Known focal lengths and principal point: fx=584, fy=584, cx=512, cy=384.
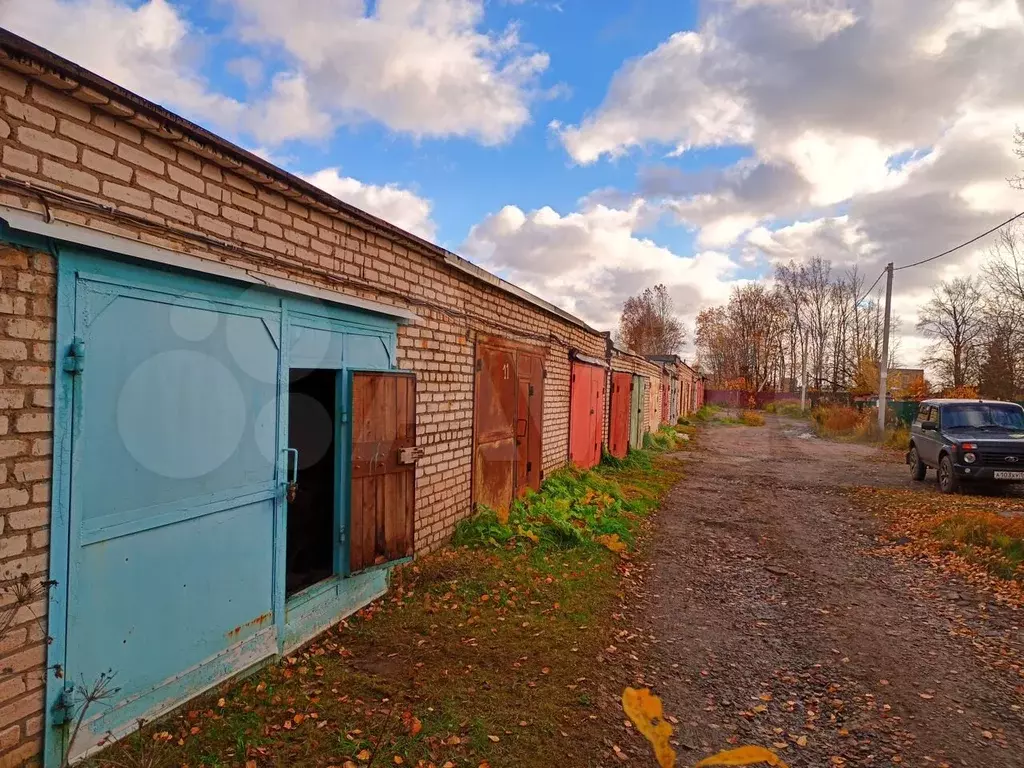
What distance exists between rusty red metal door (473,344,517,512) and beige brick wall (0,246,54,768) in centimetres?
459

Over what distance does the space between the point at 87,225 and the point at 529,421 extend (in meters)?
6.31

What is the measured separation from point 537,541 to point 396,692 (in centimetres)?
319

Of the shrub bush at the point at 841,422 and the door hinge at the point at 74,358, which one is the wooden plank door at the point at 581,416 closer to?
the door hinge at the point at 74,358

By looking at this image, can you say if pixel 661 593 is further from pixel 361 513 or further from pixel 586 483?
pixel 586 483

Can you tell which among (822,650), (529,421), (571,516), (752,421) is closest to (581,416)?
(529,421)

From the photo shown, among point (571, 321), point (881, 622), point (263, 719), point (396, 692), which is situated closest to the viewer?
point (263, 719)

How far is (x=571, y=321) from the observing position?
10727 mm

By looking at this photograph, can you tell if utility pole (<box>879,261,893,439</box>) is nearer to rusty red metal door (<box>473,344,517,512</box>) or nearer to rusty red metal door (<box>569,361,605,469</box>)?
rusty red metal door (<box>569,361,605,469</box>)

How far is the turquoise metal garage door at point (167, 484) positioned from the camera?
2588 millimetres

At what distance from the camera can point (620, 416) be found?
1484cm

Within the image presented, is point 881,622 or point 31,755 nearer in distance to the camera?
point 31,755

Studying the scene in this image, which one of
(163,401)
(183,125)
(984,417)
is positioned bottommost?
(984,417)

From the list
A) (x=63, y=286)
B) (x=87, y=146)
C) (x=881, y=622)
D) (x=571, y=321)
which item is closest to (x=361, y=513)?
(x=63, y=286)

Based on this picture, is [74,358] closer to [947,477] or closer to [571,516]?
[571,516]
